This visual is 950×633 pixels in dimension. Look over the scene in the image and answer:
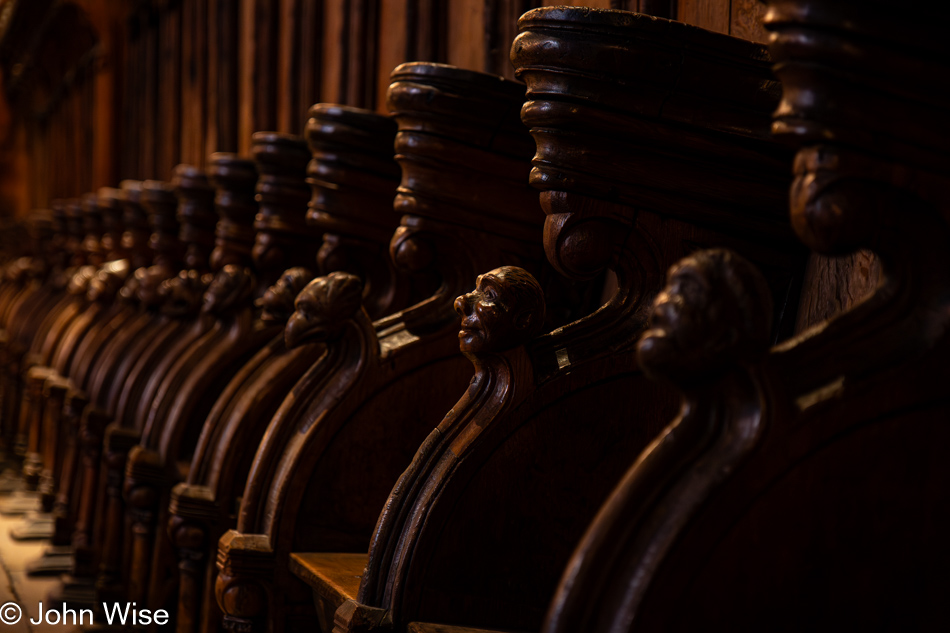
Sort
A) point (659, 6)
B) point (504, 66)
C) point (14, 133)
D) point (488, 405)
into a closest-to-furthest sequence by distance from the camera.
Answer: point (488, 405)
point (659, 6)
point (504, 66)
point (14, 133)

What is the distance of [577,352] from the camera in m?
1.38

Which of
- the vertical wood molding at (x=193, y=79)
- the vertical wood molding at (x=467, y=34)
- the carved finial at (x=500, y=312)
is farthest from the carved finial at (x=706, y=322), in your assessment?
the vertical wood molding at (x=193, y=79)

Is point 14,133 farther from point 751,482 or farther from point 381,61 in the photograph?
point 751,482

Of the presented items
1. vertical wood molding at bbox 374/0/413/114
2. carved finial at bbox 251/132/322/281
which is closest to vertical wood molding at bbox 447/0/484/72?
vertical wood molding at bbox 374/0/413/114

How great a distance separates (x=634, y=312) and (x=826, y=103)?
55 cm

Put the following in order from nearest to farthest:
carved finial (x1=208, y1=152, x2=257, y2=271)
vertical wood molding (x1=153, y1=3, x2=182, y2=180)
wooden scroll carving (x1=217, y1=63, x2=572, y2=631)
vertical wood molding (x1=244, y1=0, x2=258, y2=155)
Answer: wooden scroll carving (x1=217, y1=63, x2=572, y2=631)
carved finial (x1=208, y1=152, x2=257, y2=271)
vertical wood molding (x1=244, y1=0, x2=258, y2=155)
vertical wood molding (x1=153, y1=3, x2=182, y2=180)

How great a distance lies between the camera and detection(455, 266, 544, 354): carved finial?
1.29 metres

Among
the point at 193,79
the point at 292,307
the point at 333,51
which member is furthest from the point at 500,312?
the point at 193,79

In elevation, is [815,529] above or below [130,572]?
above

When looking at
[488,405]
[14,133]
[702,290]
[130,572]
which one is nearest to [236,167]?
[130,572]

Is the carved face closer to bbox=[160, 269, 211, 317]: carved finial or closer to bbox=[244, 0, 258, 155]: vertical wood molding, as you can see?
bbox=[160, 269, 211, 317]: carved finial

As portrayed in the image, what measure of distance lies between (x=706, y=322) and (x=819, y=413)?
0.13 meters

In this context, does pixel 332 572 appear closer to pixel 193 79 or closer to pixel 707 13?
pixel 707 13

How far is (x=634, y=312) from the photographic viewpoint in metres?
1.40
